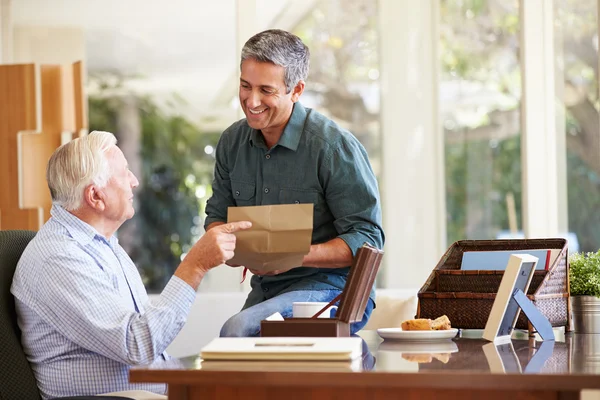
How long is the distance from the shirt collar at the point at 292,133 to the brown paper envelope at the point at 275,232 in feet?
2.21

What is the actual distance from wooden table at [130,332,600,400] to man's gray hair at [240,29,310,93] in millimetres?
1167

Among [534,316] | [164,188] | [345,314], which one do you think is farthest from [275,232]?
[164,188]

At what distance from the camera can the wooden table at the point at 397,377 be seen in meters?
1.35

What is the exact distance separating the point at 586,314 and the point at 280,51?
115 cm

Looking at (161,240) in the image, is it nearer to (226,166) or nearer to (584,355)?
(226,166)

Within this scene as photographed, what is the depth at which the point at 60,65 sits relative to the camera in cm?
476

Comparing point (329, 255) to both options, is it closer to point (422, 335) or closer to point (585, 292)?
point (422, 335)

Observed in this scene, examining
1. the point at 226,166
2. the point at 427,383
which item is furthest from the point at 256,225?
the point at 226,166

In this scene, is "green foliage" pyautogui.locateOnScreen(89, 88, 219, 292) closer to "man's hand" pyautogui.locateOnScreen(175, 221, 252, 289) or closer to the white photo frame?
"man's hand" pyautogui.locateOnScreen(175, 221, 252, 289)

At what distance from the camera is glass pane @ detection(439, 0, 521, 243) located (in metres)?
4.88

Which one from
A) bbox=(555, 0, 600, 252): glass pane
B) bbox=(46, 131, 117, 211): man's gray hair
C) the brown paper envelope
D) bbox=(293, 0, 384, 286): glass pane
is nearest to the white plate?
the brown paper envelope

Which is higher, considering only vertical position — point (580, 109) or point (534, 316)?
point (580, 109)

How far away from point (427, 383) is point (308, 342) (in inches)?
10.6

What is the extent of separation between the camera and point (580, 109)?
4770 millimetres
